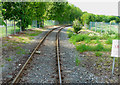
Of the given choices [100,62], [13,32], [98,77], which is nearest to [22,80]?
[98,77]

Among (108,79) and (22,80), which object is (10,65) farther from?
(108,79)

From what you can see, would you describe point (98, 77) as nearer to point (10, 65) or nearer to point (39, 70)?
point (39, 70)

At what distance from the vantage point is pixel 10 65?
750cm

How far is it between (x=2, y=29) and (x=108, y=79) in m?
12.6

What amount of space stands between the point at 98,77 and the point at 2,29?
40.3ft

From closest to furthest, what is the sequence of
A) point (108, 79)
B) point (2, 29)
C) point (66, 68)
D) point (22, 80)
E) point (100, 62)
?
point (22, 80) → point (108, 79) → point (66, 68) → point (100, 62) → point (2, 29)

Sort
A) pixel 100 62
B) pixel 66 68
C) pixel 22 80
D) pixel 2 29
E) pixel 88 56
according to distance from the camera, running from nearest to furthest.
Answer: pixel 22 80 < pixel 66 68 < pixel 100 62 < pixel 88 56 < pixel 2 29

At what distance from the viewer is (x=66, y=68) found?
7277mm

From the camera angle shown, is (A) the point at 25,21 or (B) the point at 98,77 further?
(A) the point at 25,21

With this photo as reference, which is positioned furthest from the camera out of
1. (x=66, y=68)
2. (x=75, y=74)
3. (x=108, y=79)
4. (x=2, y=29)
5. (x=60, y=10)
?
(x=60, y=10)

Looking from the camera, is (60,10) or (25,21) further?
(60,10)

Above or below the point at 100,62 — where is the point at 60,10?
above

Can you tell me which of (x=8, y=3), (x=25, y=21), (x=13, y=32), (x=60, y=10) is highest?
(x=60, y=10)

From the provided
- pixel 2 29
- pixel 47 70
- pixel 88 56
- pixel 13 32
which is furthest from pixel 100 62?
pixel 13 32
